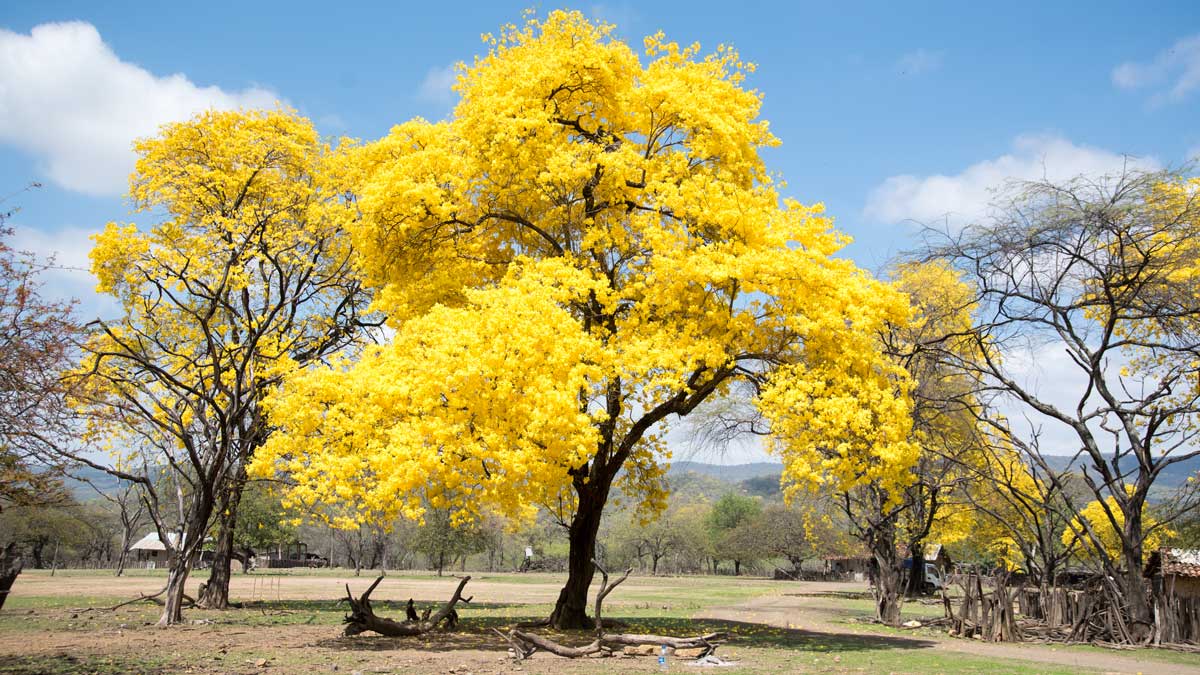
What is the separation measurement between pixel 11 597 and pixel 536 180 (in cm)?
2012

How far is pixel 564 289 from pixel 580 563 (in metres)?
5.78

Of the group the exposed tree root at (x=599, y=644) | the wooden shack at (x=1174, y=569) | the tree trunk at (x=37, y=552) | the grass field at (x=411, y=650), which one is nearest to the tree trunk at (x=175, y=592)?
the grass field at (x=411, y=650)

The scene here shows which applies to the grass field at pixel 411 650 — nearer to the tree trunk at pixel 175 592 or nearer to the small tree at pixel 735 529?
the tree trunk at pixel 175 592

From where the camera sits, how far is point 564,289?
13477 mm

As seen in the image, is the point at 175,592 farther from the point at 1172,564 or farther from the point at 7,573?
the point at 1172,564

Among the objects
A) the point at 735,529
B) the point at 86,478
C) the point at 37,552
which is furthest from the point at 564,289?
the point at 735,529

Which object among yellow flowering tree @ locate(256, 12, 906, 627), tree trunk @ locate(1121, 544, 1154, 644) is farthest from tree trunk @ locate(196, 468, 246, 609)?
tree trunk @ locate(1121, 544, 1154, 644)

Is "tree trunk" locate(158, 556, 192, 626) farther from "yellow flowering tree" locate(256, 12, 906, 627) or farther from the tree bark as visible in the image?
the tree bark

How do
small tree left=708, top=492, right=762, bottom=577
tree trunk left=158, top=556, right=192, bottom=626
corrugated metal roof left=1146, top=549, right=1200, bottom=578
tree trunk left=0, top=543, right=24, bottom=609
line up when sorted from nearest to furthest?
tree trunk left=0, top=543, right=24, bottom=609, tree trunk left=158, top=556, right=192, bottom=626, corrugated metal roof left=1146, top=549, right=1200, bottom=578, small tree left=708, top=492, right=762, bottom=577

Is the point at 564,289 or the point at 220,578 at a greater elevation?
the point at 564,289

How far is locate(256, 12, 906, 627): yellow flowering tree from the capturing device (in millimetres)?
12031

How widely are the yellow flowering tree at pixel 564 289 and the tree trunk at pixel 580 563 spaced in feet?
0.16

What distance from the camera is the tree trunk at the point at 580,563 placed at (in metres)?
15.6

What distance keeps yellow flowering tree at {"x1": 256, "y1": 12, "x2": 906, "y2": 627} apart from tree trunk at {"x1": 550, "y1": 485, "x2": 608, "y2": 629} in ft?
0.16
